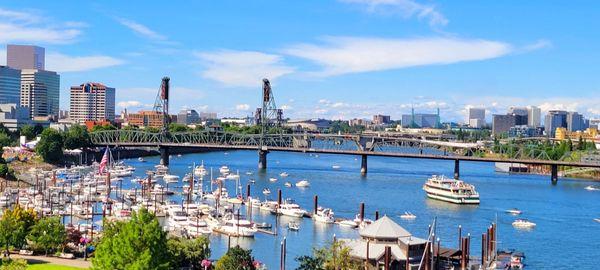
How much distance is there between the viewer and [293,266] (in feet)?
95.5

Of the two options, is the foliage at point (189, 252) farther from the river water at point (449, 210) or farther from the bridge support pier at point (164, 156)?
the bridge support pier at point (164, 156)

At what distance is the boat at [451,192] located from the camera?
5175cm

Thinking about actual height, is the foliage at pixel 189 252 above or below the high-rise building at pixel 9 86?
below

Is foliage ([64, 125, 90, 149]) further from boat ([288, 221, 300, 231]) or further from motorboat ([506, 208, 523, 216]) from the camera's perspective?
motorboat ([506, 208, 523, 216])

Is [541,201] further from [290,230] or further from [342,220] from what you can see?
[290,230]

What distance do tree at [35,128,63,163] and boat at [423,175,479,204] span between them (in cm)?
3567

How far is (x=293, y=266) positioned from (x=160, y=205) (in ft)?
59.1

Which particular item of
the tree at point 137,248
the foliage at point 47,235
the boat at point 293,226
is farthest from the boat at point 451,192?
the tree at point 137,248

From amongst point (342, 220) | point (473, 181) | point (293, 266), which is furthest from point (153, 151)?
point (293, 266)

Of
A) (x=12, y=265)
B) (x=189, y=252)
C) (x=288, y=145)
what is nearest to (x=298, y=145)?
(x=288, y=145)

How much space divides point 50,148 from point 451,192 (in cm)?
3808

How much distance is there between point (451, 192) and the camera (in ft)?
173

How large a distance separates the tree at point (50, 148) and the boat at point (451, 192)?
35666 mm

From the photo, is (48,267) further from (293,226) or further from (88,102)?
(88,102)
